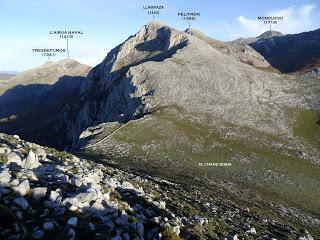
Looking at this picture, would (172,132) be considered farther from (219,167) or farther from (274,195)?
(274,195)

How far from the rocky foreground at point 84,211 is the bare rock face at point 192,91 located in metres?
63.5

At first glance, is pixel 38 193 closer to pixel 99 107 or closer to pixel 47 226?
pixel 47 226

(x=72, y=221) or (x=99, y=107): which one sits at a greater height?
(x=72, y=221)

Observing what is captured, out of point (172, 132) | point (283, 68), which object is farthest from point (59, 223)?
point (283, 68)

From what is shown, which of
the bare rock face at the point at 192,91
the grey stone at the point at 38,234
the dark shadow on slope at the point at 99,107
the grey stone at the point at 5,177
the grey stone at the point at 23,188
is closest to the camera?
the grey stone at the point at 38,234

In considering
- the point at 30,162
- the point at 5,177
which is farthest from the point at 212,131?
the point at 5,177

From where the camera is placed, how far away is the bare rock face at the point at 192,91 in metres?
94.2

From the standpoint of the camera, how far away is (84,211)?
1942 cm

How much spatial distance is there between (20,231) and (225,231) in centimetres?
1399

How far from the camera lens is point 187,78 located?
10538 centimetres

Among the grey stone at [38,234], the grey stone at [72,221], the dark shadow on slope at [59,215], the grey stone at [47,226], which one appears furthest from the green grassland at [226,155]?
the grey stone at [38,234]

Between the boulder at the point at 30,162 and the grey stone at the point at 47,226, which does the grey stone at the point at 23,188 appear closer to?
the grey stone at the point at 47,226

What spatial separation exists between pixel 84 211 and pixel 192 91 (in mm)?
82783

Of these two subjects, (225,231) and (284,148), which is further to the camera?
(284,148)
